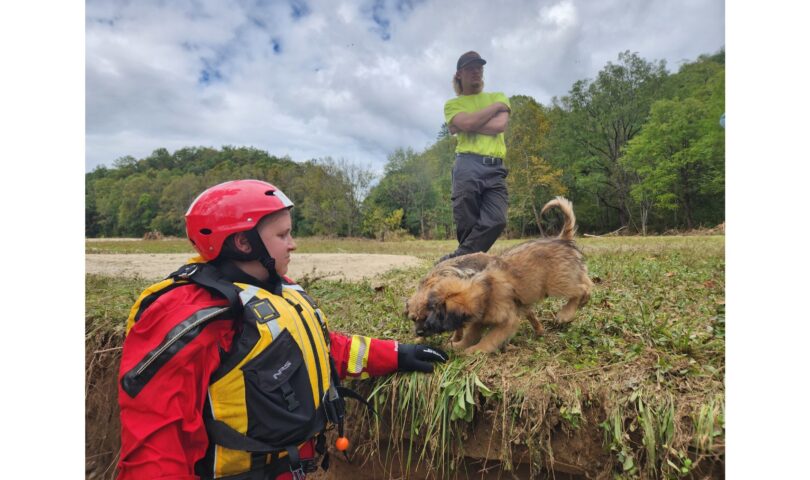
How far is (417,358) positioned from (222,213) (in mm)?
1850

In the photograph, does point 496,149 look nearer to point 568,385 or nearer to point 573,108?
point 568,385

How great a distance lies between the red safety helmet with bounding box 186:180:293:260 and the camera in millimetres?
2502

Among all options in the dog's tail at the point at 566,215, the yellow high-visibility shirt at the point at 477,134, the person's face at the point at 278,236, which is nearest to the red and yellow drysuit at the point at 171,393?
the person's face at the point at 278,236

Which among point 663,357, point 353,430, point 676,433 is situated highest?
point 663,357

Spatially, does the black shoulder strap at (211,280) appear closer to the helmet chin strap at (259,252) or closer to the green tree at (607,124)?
the helmet chin strap at (259,252)

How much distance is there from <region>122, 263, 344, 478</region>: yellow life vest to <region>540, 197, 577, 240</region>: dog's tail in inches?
115

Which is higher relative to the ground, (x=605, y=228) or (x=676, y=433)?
(x=605, y=228)

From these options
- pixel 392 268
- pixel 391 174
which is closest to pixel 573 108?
pixel 391 174

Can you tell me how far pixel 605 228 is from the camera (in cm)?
2239

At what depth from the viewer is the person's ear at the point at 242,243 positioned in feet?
8.38

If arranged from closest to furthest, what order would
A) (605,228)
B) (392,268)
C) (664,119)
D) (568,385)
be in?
(568,385), (392,268), (605,228), (664,119)

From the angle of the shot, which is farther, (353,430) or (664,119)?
(664,119)
